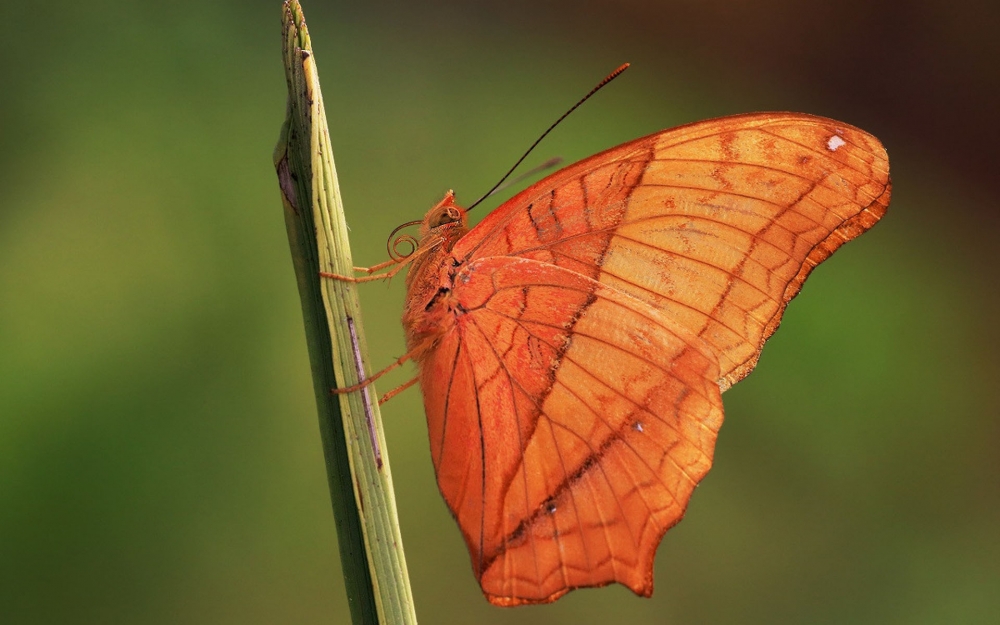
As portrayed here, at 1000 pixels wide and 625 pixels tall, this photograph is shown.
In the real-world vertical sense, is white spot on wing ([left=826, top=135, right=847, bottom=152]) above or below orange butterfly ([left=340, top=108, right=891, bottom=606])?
above

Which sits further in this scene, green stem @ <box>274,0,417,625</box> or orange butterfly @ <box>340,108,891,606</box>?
orange butterfly @ <box>340,108,891,606</box>

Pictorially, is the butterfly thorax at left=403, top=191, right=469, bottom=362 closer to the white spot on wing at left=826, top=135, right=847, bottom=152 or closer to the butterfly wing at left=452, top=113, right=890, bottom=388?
the butterfly wing at left=452, top=113, right=890, bottom=388

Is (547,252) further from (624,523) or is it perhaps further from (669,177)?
(624,523)

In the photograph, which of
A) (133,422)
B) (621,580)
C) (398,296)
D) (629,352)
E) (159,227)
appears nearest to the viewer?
(621,580)

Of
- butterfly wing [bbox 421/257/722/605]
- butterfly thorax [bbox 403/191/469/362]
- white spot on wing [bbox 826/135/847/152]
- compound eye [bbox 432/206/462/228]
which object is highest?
compound eye [bbox 432/206/462/228]

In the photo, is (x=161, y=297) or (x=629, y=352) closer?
(x=629, y=352)

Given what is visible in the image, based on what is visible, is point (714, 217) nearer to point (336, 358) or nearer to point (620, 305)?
point (620, 305)

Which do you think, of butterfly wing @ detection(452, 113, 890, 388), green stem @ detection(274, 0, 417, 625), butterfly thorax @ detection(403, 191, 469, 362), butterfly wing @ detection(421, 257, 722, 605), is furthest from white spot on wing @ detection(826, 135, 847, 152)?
green stem @ detection(274, 0, 417, 625)

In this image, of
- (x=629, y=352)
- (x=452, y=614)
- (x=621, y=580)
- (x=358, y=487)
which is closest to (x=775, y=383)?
(x=452, y=614)
